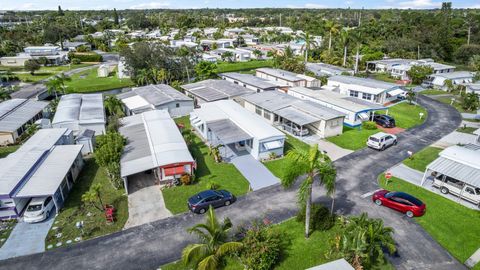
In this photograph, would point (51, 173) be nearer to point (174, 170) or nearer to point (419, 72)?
point (174, 170)

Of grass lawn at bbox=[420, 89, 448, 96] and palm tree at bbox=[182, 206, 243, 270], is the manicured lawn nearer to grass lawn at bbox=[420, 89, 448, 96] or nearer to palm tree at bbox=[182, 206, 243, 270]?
palm tree at bbox=[182, 206, 243, 270]

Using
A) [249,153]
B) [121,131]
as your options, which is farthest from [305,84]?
[121,131]

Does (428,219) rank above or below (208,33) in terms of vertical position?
below

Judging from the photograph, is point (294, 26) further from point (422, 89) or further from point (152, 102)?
point (152, 102)

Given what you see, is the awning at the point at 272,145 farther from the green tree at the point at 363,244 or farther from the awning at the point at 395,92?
the awning at the point at 395,92

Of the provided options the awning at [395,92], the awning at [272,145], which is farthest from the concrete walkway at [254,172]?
the awning at [395,92]

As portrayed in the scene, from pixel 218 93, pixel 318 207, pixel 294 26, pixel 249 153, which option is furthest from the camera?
pixel 294 26
